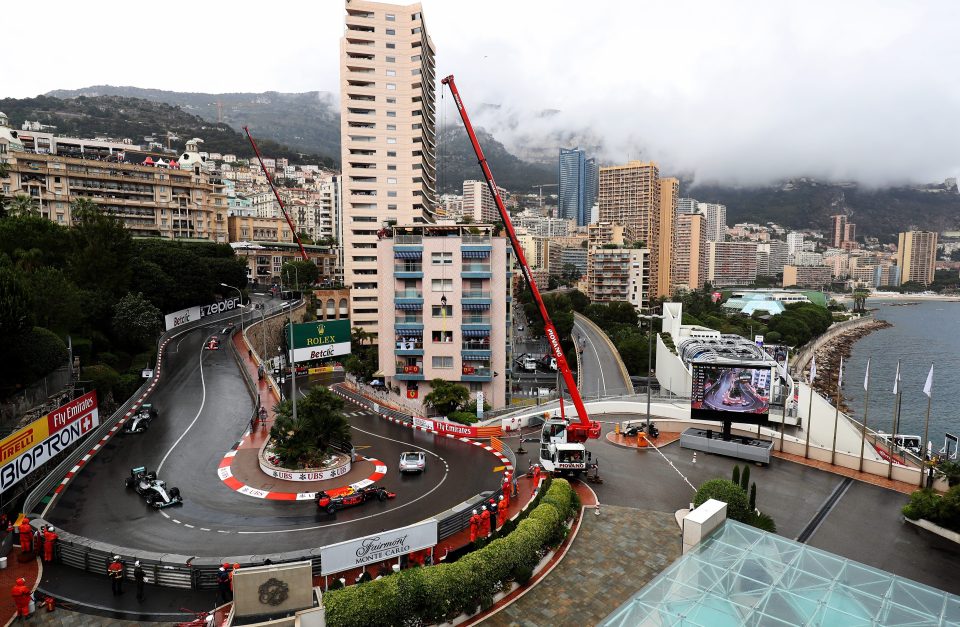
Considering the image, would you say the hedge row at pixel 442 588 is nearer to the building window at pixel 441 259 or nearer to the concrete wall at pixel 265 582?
the concrete wall at pixel 265 582

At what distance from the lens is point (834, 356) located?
112 meters

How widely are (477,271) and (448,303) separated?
3697 mm

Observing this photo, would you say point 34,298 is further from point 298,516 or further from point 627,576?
point 627,576

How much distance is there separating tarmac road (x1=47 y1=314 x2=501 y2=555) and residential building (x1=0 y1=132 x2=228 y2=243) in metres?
64.3

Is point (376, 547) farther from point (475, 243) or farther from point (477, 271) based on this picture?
point (475, 243)

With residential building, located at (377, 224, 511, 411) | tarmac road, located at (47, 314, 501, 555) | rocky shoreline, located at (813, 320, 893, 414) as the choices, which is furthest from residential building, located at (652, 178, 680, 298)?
tarmac road, located at (47, 314, 501, 555)

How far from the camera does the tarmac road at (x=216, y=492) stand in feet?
71.1

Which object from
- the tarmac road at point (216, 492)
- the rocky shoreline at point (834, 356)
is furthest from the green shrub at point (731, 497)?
the rocky shoreline at point (834, 356)

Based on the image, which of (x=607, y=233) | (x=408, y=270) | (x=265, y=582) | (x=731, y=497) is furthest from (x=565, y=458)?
(x=607, y=233)

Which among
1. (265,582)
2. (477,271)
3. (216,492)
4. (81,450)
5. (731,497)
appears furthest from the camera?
(477,271)

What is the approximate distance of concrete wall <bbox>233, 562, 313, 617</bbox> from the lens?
12969mm

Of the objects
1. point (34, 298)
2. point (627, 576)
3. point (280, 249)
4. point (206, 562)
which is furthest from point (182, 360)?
point (280, 249)

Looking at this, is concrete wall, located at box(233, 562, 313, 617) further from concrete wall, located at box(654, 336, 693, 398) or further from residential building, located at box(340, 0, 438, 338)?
residential building, located at box(340, 0, 438, 338)

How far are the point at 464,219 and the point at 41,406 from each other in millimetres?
32141
